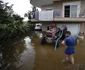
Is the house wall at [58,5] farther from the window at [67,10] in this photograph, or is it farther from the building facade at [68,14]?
the window at [67,10]

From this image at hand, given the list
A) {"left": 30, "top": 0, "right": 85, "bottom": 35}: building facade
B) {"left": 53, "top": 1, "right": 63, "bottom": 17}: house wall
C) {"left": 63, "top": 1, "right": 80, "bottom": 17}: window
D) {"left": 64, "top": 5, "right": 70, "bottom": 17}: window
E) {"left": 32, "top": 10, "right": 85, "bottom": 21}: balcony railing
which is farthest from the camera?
{"left": 53, "top": 1, "right": 63, "bottom": 17}: house wall

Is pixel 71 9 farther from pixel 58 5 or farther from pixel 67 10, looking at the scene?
pixel 58 5

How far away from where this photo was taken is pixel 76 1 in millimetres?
16469

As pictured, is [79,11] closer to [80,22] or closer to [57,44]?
[80,22]

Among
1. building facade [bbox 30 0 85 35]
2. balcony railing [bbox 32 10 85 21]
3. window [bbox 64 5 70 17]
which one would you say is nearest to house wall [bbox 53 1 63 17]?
building facade [bbox 30 0 85 35]

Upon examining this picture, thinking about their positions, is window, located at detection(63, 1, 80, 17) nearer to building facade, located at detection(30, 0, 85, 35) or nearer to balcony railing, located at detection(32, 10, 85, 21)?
building facade, located at detection(30, 0, 85, 35)

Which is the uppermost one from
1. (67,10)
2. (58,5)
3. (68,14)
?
(58,5)

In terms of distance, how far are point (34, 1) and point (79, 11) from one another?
7131 millimetres

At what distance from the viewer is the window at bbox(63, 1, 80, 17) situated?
16.6m

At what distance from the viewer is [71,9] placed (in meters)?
17.0

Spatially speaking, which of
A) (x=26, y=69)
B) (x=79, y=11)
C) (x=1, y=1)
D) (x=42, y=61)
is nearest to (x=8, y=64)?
(x=26, y=69)

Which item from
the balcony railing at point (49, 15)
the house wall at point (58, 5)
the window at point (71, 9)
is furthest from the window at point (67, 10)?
the balcony railing at point (49, 15)

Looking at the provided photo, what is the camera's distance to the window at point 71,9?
1658 cm

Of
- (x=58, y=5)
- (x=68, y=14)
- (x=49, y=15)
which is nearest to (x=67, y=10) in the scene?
(x=68, y=14)
